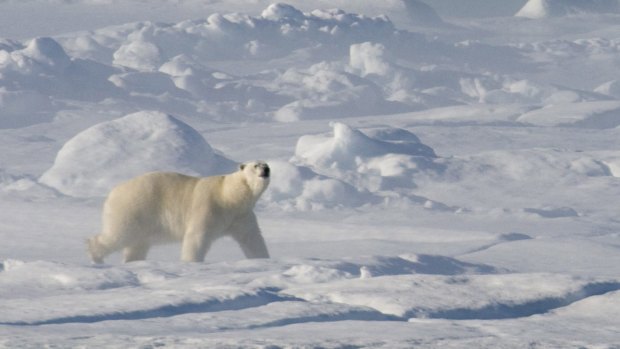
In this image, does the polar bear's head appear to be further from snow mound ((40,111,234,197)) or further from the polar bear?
snow mound ((40,111,234,197))

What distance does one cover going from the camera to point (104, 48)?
108m

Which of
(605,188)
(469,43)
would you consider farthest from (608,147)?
(469,43)

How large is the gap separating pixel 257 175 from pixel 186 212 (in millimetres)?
475

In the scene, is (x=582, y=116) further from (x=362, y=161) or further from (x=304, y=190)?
(x=304, y=190)

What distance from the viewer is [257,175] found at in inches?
218

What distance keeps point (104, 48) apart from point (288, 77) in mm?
28288

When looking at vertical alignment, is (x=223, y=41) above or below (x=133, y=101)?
above

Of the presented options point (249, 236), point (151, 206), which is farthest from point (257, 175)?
point (151, 206)

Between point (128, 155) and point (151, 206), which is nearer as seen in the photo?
point (151, 206)

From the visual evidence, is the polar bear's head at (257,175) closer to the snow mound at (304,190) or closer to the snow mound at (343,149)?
the snow mound at (304,190)

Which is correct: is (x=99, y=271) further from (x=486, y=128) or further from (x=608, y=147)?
(x=486, y=128)

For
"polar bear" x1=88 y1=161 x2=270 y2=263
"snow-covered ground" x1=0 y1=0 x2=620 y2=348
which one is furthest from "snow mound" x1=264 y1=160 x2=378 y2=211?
"polar bear" x1=88 y1=161 x2=270 y2=263

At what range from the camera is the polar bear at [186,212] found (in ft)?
18.3

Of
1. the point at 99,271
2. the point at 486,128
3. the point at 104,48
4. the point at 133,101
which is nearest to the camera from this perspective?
the point at 99,271
